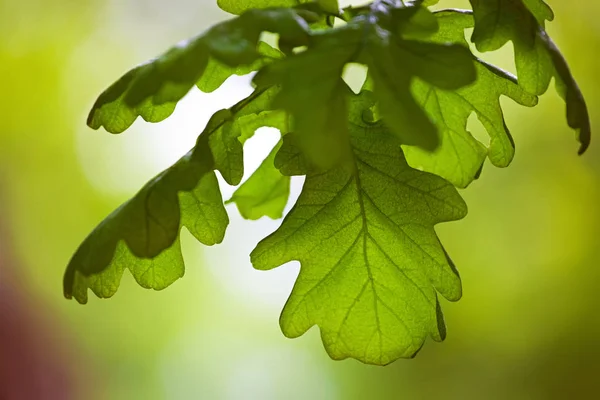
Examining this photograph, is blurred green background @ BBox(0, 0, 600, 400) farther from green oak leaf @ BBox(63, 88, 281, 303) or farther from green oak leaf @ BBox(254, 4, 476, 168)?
green oak leaf @ BBox(254, 4, 476, 168)

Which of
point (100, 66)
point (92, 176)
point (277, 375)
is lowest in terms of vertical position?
point (277, 375)

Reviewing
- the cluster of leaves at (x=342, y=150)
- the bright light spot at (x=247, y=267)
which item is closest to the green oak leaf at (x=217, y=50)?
the cluster of leaves at (x=342, y=150)

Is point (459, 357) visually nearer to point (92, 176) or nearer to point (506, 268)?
point (506, 268)

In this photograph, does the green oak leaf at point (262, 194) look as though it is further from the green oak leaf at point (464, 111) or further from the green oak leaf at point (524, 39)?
the green oak leaf at point (524, 39)

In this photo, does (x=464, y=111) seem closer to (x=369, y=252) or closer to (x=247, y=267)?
(x=369, y=252)

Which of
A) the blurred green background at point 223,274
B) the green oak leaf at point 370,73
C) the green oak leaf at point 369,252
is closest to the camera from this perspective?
the green oak leaf at point 370,73

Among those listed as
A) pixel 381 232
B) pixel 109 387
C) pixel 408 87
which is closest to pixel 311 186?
pixel 381 232

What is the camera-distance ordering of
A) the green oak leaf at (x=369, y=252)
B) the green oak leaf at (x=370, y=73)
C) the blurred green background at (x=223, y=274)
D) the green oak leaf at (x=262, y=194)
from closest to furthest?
the green oak leaf at (x=370, y=73) → the green oak leaf at (x=369, y=252) → the green oak leaf at (x=262, y=194) → the blurred green background at (x=223, y=274)

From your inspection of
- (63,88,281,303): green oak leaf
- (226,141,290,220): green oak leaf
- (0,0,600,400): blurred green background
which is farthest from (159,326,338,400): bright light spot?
(63,88,281,303): green oak leaf
